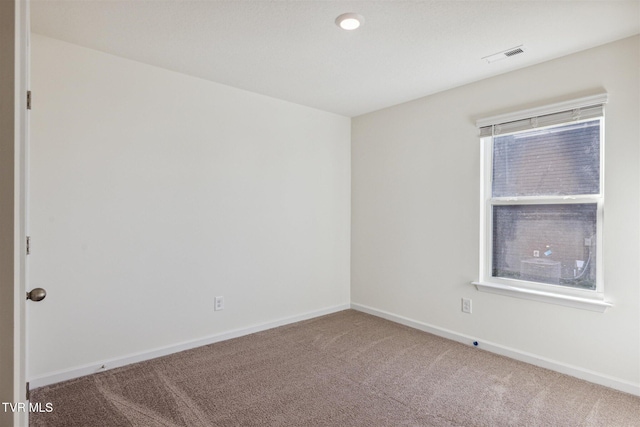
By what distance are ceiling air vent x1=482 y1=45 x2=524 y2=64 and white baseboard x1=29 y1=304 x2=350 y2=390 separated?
117 inches

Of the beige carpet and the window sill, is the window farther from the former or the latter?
the beige carpet

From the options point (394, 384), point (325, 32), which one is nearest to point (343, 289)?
point (394, 384)

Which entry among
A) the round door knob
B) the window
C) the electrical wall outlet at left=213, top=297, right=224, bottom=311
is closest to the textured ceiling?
Result: the window

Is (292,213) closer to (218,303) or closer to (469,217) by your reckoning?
(218,303)

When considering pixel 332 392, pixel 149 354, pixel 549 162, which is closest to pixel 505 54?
pixel 549 162

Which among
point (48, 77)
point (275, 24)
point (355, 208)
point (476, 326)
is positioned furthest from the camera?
point (355, 208)

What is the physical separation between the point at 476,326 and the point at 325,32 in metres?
2.74

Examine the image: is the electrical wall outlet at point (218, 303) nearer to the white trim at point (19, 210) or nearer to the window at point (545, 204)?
the white trim at point (19, 210)

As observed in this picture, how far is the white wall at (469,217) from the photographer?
240 centimetres

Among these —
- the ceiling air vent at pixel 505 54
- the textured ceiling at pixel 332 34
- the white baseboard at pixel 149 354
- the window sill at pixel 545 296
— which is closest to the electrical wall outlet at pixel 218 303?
the white baseboard at pixel 149 354

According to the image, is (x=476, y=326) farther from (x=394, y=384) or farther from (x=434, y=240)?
(x=394, y=384)

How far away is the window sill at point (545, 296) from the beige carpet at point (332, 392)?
1.75ft

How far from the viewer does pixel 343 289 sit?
4.36m

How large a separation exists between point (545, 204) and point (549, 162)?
33 cm
